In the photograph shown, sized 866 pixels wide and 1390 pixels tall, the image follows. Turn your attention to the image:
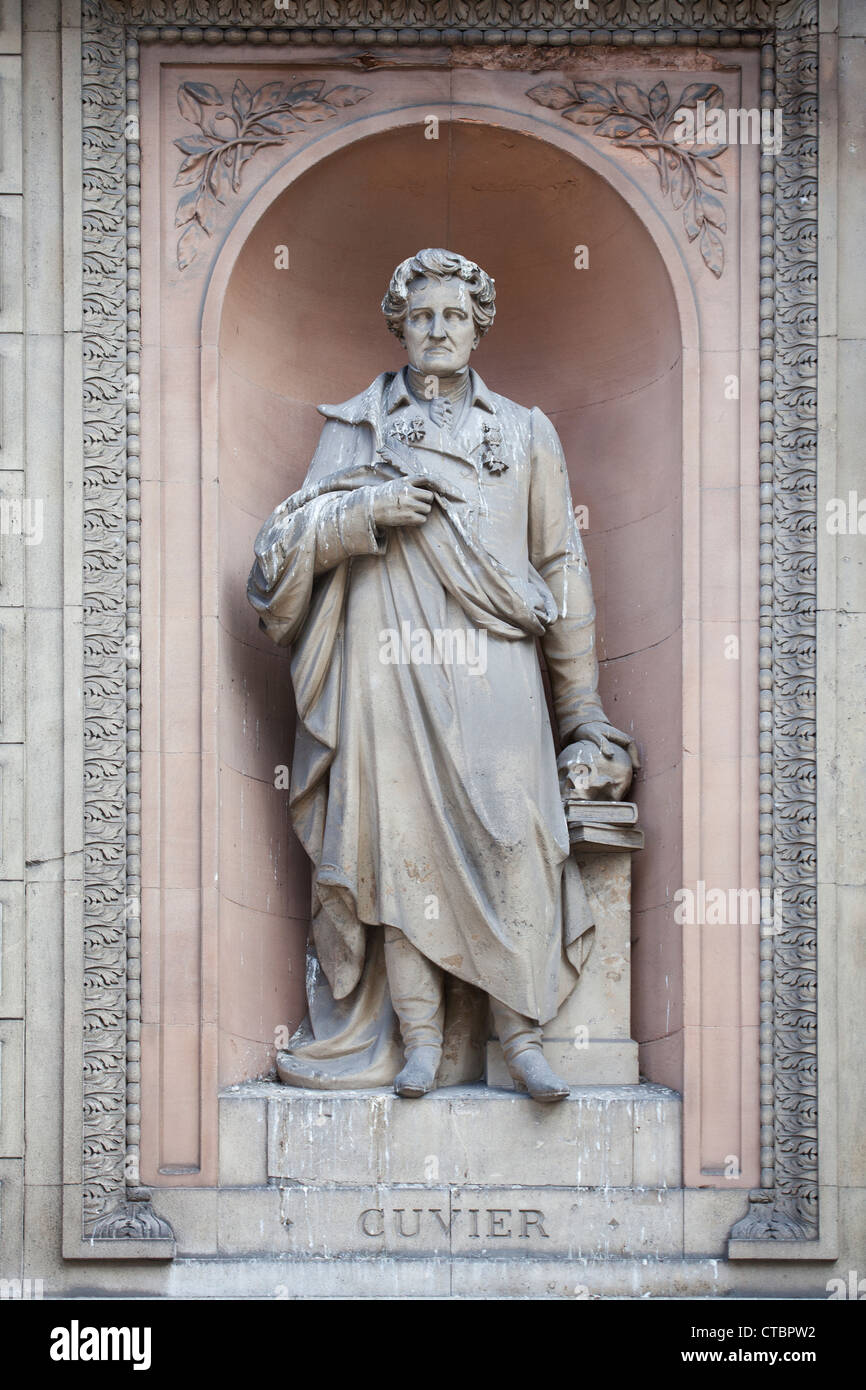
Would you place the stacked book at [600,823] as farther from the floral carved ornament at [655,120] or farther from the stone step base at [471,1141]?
the floral carved ornament at [655,120]

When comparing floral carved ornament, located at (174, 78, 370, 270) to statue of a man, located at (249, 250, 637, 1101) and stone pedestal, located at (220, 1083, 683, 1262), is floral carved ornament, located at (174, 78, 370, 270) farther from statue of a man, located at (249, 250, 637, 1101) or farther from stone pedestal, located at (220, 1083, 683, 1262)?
stone pedestal, located at (220, 1083, 683, 1262)

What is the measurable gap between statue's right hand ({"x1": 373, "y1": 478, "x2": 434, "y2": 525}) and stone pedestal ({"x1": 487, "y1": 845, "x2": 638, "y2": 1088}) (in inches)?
64.0

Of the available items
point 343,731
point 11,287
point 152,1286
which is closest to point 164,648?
point 343,731

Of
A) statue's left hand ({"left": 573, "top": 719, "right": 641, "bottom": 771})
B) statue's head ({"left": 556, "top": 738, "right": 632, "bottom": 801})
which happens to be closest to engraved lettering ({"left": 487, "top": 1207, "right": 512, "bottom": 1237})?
statue's head ({"left": 556, "top": 738, "right": 632, "bottom": 801})

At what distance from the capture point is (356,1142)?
13281 mm

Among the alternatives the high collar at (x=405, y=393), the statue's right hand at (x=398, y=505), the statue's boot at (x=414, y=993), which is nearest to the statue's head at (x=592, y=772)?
the statue's boot at (x=414, y=993)

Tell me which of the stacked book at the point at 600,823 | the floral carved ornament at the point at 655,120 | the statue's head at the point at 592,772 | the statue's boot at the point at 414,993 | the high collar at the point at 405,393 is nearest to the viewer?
the statue's boot at the point at 414,993

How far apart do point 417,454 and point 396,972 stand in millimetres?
2275

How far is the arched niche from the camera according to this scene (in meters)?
13.9

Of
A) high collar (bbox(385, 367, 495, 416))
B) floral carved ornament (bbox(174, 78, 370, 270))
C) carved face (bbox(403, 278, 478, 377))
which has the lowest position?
high collar (bbox(385, 367, 495, 416))

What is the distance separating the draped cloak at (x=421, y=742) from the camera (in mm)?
13375

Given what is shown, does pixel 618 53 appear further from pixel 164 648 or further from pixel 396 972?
pixel 396 972

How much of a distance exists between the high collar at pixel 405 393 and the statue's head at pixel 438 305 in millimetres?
118

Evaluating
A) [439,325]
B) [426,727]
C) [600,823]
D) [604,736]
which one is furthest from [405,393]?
[600,823]
